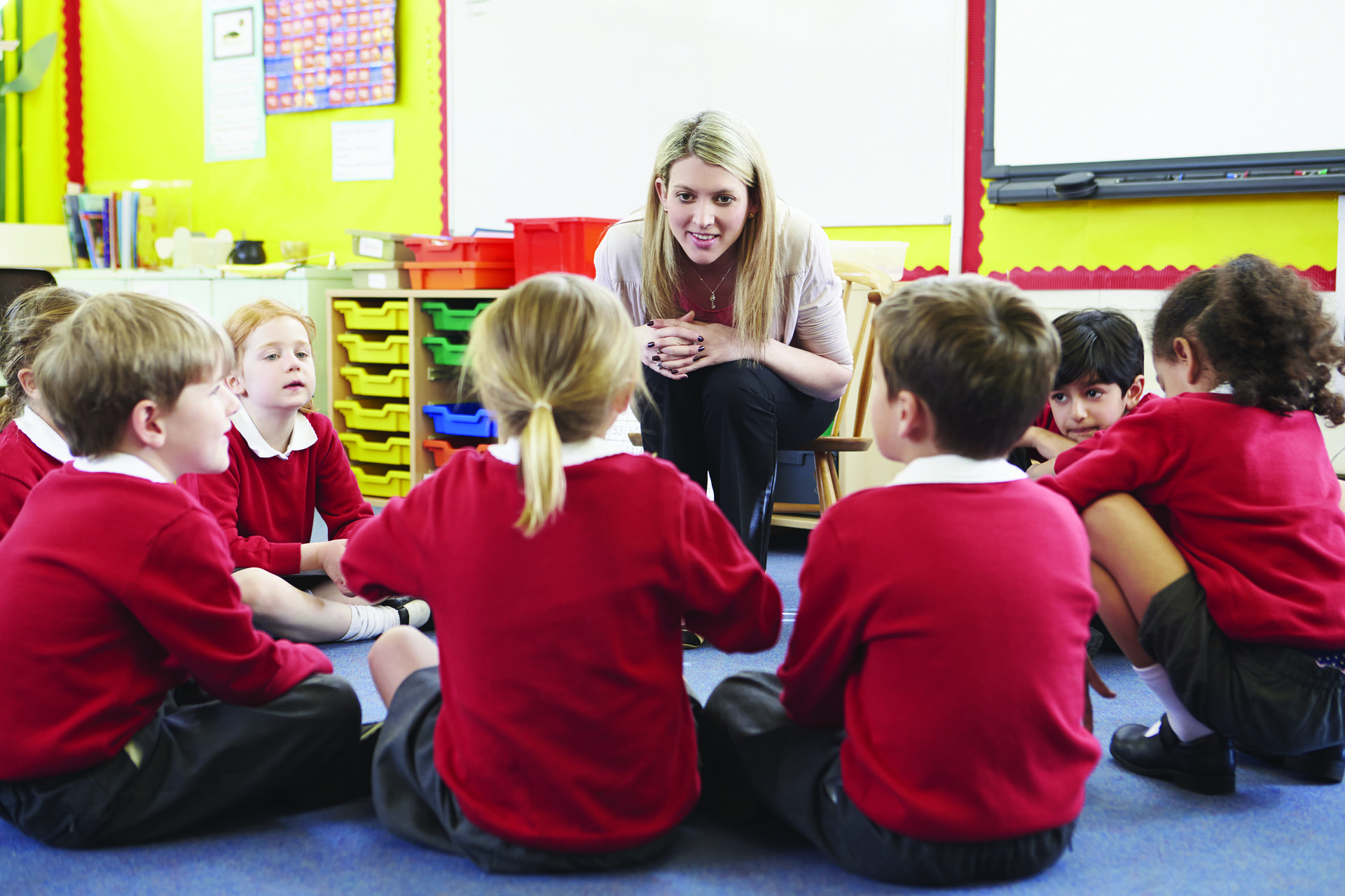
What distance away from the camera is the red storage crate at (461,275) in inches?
121

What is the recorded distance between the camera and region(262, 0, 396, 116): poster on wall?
11.9 ft

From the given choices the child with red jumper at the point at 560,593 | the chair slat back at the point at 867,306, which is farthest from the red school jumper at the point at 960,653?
the chair slat back at the point at 867,306

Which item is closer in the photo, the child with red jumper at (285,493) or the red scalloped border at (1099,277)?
the child with red jumper at (285,493)

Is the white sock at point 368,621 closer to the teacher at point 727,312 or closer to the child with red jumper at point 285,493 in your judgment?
the child with red jumper at point 285,493

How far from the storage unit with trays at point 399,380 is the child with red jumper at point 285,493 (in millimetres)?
1213

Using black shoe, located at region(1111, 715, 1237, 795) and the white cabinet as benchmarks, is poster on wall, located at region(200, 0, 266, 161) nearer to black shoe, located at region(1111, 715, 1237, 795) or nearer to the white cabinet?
the white cabinet

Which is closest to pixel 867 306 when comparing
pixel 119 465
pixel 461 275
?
pixel 461 275

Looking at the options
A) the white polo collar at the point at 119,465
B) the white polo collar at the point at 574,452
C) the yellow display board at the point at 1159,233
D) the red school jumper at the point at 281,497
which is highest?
the yellow display board at the point at 1159,233

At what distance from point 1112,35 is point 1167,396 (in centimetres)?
170

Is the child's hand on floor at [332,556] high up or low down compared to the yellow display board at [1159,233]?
down

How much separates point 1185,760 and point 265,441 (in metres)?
1.42

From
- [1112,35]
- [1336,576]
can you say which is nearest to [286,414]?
[1336,576]

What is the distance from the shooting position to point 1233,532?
1.16 meters

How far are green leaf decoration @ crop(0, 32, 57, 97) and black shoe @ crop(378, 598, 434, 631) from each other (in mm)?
3380
